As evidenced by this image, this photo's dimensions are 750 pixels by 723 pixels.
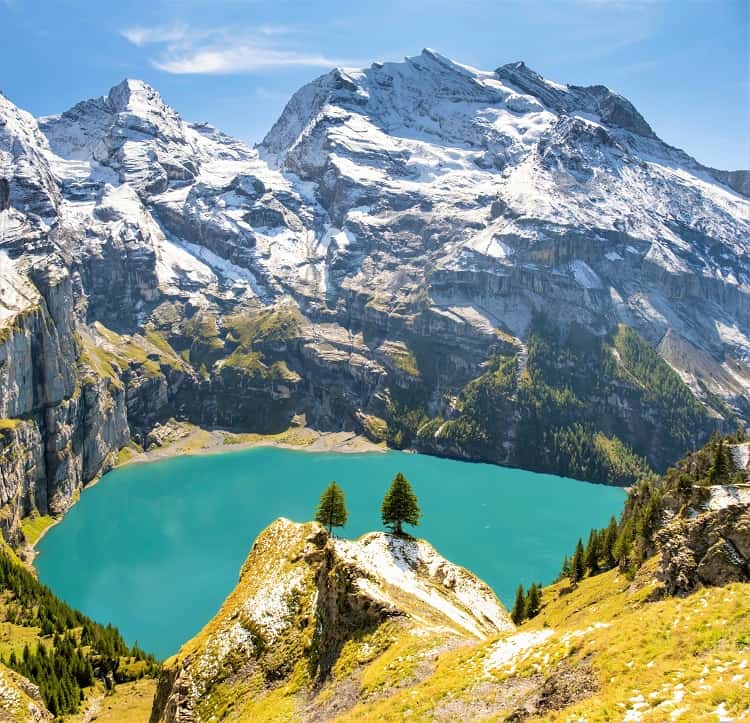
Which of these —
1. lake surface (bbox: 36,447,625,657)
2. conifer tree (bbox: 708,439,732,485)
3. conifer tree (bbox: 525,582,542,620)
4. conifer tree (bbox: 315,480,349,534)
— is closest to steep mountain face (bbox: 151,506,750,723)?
conifer tree (bbox: 315,480,349,534)

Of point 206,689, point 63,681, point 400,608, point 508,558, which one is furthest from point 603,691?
point 508,558

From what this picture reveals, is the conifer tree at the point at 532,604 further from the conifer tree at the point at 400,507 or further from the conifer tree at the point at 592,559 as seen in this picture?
the conifer tree at the point at 400,507

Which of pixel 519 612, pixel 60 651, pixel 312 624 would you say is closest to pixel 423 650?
pixel 312 624

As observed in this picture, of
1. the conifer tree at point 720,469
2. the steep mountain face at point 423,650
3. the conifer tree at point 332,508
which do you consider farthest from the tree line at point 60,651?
the conifer tree at point 720,469

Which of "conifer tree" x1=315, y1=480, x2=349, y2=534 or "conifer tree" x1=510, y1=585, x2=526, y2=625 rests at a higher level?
"conifer tree" x1=315, y1=480, x2=349, y2=534

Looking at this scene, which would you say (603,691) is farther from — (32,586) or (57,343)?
(57,343)

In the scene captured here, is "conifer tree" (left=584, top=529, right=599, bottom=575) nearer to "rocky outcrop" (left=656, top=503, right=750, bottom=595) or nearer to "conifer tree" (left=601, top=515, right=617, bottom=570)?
"conifer tree" (left=601, top=515, right=617, bottom=570)
